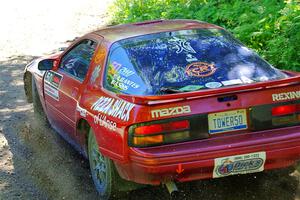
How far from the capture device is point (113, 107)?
14.6 ft

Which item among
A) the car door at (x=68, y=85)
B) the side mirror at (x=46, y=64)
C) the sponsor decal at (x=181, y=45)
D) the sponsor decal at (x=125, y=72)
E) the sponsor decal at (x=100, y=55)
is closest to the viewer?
the sponsor decal at (x=125, y=72)

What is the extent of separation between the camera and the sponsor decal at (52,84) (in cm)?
607

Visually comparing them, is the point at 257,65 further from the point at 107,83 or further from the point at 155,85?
the point at 107,83

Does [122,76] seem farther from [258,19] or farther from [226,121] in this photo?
[258,19]

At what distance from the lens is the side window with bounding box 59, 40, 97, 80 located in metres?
5.54

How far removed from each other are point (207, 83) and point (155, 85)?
0.45 meters

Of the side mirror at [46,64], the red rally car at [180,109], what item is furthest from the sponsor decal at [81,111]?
the side mirror at [46,64]

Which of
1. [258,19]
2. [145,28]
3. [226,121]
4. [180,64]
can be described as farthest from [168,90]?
[258,19]

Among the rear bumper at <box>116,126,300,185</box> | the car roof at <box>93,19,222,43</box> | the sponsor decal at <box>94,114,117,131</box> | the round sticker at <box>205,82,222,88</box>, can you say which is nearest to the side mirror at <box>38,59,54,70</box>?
the car roof at <box>93,19,222,43</box>

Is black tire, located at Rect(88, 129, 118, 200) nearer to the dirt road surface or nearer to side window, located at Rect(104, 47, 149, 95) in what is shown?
the dirt road surface

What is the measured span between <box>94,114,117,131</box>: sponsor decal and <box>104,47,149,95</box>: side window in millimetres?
285

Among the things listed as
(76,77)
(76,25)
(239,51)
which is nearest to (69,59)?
(76,77)

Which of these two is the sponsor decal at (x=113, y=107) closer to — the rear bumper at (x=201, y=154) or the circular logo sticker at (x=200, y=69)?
the rear bumper at (x=201, y=154)

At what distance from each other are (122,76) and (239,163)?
4.50 ft
